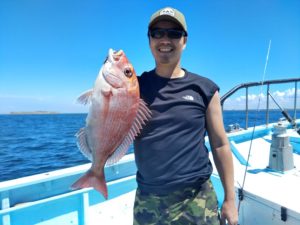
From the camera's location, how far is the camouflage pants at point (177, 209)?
57.0 inches

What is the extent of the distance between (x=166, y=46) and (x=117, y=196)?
2.30 m

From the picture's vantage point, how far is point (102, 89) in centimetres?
134

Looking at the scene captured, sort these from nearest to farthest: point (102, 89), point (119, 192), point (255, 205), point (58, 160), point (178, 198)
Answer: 1. point (102, 89)
2. point (178, 198)
3. point (255, 205)
4. point (119, 192)
5. point (58, 160)

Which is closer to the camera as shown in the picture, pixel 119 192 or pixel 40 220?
pixel 40 220

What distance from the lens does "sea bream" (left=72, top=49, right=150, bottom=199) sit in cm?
135

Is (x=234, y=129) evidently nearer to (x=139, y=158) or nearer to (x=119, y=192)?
(x=119, y=192)

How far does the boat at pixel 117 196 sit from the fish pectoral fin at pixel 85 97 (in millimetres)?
1514

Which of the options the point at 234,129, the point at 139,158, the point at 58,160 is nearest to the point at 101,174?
the point at 139,158

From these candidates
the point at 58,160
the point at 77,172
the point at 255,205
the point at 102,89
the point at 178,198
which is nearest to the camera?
the point at 102,89

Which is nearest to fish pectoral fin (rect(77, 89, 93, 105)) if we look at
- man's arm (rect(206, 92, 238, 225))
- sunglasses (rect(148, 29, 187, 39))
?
sunglasses (rect(148, 29, 187, 39))

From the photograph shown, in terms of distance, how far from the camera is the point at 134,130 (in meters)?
1.40

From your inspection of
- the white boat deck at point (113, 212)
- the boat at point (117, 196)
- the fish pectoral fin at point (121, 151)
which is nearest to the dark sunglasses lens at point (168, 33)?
the fish pectoral fin at point (121, 151)

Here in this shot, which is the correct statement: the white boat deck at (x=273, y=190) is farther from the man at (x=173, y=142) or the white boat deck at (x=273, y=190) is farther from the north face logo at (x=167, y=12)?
the north face logo at (x=167, y=12)

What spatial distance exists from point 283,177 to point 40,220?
9.09ft
